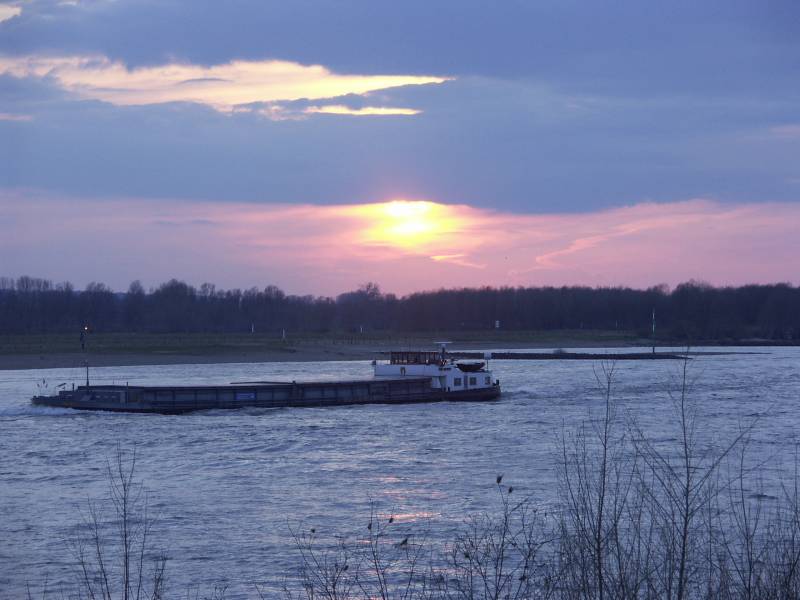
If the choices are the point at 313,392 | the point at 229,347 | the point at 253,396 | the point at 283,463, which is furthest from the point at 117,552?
the point at 229,347

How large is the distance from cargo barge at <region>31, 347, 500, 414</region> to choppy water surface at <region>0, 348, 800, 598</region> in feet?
4.67

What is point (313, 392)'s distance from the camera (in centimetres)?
6681

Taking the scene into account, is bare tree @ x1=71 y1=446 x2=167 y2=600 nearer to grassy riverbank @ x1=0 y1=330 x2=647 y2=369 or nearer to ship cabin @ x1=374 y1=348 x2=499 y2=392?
ship cabin @ x1=374 y1=348 x2=499 y2=392

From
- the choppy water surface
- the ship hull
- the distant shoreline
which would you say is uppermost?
the distant shoreline

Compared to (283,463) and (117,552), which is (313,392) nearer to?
(283,463)

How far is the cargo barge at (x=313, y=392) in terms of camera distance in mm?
60781

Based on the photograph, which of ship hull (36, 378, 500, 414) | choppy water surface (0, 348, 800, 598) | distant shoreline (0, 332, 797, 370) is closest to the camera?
choppy water surface (0, 348, 800, 598)

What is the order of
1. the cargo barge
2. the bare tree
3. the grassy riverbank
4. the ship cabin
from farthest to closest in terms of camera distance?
the grassy riverbank
the ship cabin
the cargo barge
the bare tree

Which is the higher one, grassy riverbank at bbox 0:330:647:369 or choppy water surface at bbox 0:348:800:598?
grassy riverbank at bbox 0:330:647:369

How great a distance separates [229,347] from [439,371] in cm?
7404

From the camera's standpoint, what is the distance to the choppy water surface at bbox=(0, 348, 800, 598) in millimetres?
24422

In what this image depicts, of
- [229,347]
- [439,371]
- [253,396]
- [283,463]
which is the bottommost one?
[283,463]

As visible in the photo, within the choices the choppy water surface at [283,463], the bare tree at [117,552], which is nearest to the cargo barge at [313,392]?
the choppy water surface at [283,463]

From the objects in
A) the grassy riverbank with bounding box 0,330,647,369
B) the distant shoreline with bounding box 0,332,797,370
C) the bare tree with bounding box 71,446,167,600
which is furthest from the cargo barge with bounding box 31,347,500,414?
the grassy riverbank with bounding box 0,330,647,369
